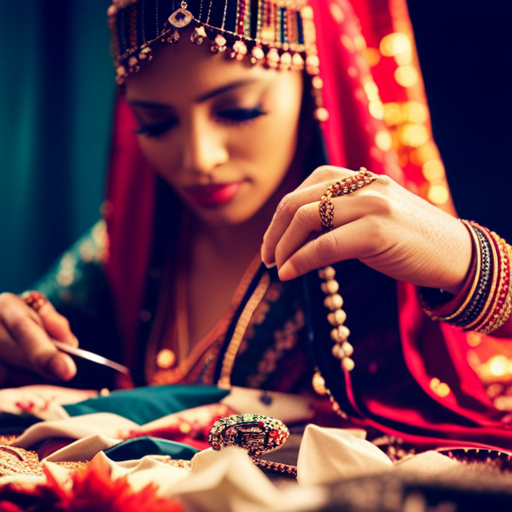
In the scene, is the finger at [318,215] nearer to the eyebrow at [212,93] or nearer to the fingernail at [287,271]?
the fingernail at [287,271]

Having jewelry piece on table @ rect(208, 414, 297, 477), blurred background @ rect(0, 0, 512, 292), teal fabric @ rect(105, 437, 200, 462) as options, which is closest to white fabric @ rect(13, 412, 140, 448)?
teal fabric @ rect(105, 437, 200, 462)

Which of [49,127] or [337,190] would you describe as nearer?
[337,190]

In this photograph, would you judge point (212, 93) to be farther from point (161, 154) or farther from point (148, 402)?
point (148, 402)

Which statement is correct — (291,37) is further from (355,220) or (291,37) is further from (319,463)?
Result: (319,463)

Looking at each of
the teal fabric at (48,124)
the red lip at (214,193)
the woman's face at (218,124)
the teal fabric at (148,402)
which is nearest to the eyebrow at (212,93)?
the woman's face at (218,124)

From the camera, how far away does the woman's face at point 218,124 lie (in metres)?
0.71

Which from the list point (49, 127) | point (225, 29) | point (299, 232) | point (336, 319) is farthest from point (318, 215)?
point (49, 127)

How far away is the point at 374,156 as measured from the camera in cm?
77

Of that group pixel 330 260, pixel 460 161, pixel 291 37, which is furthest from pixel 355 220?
pixel 460 161

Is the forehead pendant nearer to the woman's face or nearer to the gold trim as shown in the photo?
the woman's face

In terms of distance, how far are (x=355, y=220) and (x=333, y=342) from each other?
0.58ft

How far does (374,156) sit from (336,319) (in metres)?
0.21

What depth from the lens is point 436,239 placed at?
61cm

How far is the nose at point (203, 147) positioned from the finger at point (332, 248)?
183mm
